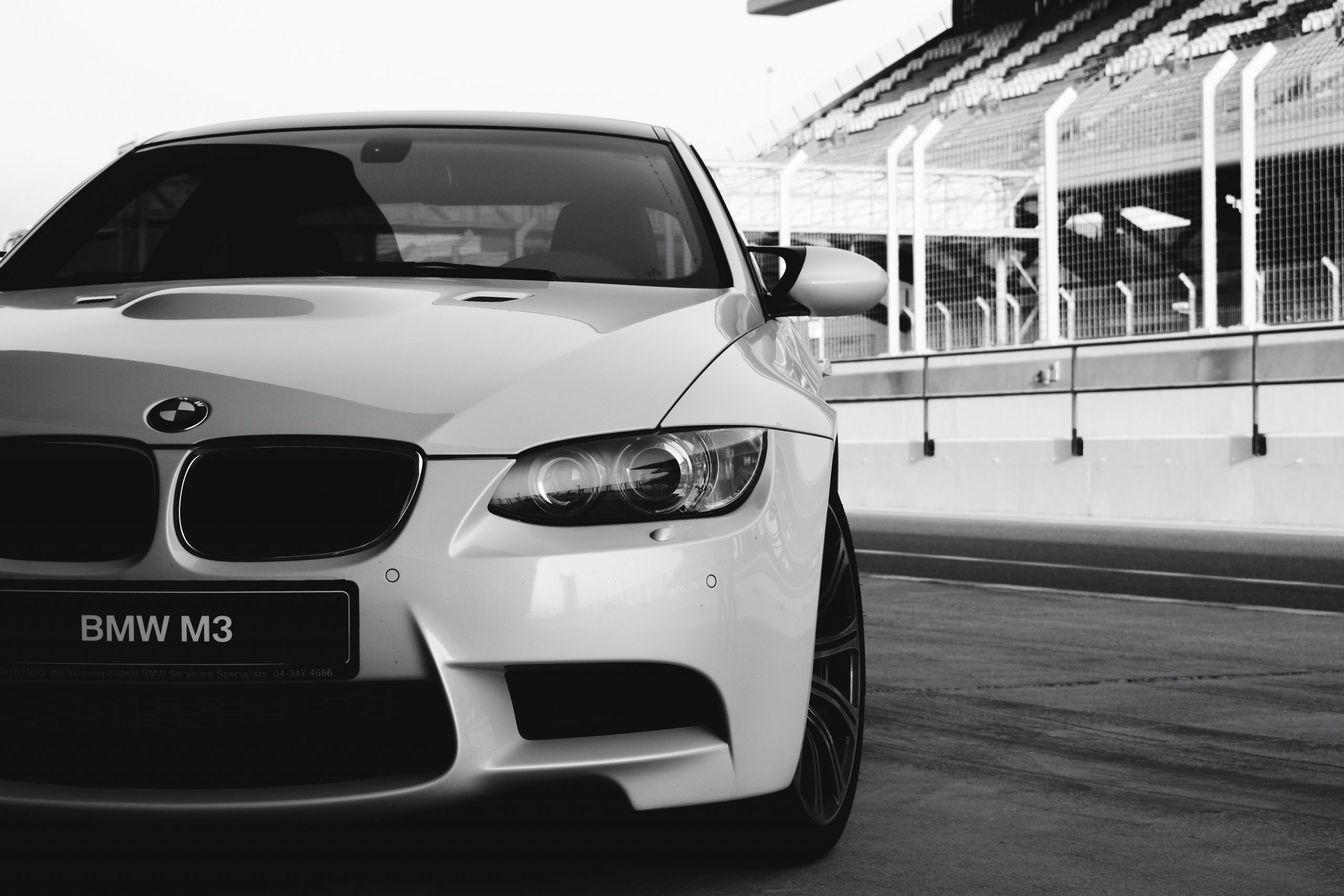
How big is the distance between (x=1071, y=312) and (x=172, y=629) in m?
19.1

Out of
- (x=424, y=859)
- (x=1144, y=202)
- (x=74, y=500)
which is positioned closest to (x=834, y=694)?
(x=424, y=859)

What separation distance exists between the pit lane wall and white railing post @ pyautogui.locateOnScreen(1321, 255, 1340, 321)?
1.53 meters

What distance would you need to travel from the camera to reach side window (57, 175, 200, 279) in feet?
13.6

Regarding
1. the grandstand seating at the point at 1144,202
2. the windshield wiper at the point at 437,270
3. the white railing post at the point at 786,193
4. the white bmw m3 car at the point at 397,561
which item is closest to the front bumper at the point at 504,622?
the white bmw m3 car at the point at 397,561

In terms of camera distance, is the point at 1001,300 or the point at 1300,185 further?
the point at 1001,300

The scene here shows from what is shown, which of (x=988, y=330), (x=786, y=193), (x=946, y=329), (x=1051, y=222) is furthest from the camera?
(x=786, y=193)

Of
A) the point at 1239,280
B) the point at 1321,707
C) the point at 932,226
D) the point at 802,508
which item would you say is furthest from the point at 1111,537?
the point at 932,226

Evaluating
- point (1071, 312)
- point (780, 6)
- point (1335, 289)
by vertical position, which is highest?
point (780, 6)

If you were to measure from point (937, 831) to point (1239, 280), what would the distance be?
17073 mm

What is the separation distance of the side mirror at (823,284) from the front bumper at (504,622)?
1.22m

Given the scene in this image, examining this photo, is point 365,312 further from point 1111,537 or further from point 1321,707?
point 1111,537

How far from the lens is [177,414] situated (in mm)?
2871

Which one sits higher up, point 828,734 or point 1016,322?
point 828,734

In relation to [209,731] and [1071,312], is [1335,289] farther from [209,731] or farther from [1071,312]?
[209,731]
